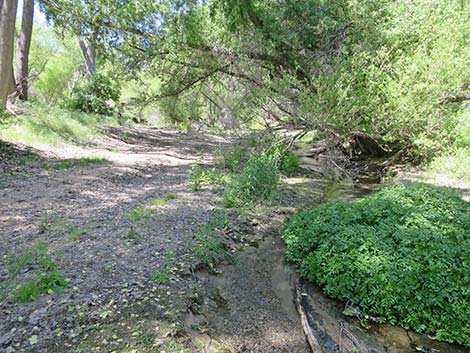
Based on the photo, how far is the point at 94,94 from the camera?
1686 centimetres

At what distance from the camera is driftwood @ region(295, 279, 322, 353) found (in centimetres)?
318

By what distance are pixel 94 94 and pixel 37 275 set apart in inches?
606

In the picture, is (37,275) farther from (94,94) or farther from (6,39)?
(94,94)

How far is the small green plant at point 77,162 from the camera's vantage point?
770 centimetres

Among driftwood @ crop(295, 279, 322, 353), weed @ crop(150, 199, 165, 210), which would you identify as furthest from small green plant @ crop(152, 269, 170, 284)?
weed @ crop(150, 199, 165, 210)

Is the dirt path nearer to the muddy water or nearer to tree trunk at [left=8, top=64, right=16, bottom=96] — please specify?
the muddy water

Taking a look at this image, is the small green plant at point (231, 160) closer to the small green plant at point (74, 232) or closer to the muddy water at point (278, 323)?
the small green plant at point (74, 232)

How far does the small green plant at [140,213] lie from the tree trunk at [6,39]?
617cm

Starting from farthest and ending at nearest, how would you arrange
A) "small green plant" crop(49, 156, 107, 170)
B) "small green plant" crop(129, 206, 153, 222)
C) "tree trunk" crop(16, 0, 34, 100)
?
"tree trunk" crop(16, 0, 34, 100) → "small green plant" crop(49, 156, 107, 170) → "small green plant" crop(129, 206, 153, 222)

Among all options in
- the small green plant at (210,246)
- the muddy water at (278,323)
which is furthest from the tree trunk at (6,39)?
the muddy water at (278,323)

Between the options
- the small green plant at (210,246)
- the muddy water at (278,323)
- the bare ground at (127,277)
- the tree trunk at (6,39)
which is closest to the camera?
the bare ground at (127,277)

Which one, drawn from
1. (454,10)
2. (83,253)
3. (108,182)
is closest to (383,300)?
(83,253)

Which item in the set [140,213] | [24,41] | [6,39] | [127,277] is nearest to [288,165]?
→ [140,213]

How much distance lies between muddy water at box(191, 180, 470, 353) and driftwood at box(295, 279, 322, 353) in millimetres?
47
